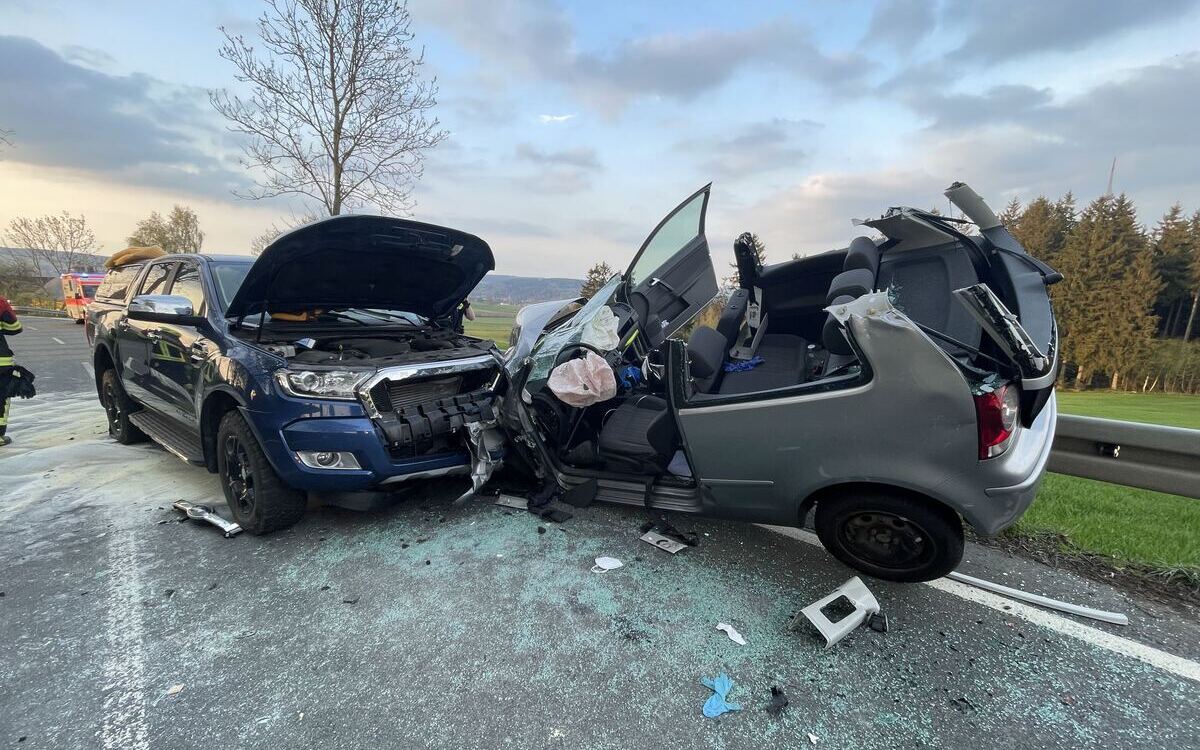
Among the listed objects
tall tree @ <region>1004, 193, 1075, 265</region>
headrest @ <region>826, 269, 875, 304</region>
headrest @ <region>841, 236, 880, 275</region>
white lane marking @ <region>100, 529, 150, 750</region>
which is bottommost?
white lane marking @ <region>100, 529, 150, 750</region>

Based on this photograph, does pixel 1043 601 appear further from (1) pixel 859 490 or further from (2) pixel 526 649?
(2) pixel 526 649

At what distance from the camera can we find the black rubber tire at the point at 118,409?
193 inches

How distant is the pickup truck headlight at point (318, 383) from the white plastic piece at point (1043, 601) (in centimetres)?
347

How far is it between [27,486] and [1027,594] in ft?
22.0

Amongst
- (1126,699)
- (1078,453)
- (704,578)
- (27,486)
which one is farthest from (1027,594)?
(27,486)

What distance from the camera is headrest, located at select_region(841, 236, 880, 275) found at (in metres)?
2.87

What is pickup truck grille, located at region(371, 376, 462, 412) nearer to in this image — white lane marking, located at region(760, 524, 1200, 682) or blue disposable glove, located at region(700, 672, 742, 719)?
blue disposable glove, located at region(700, 672, 742, 719)

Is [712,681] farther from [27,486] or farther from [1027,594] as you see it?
[27,486]

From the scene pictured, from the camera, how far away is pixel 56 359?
11484 mm

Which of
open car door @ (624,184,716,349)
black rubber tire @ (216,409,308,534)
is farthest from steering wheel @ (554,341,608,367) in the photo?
black rubber tire @ (216,409,308,534)

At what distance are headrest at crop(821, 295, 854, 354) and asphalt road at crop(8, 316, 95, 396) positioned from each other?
29.5ft

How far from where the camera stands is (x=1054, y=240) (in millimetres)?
41094

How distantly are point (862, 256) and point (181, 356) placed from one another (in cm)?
459

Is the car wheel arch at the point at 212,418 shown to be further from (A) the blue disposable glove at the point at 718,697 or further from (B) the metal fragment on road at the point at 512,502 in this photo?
(A) the blue disposable glove at the point at 718,697
